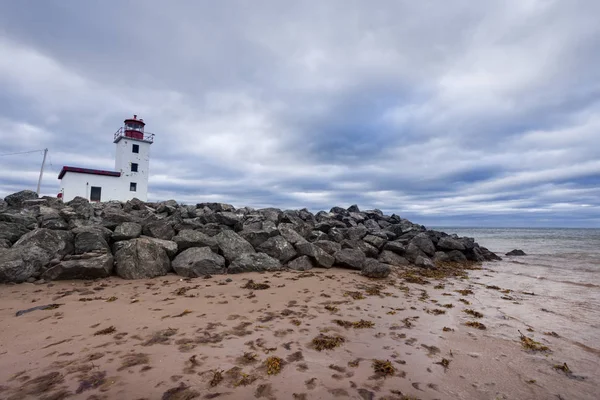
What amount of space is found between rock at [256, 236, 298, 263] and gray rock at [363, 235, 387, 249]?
4.53m

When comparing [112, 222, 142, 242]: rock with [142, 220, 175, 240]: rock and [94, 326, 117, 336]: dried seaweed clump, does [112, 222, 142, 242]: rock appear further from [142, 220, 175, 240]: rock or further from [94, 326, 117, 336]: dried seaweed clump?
[94, 326, 117, 336]: dried seaweed clump

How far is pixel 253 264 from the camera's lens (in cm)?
966

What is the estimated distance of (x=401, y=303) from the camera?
7.05m

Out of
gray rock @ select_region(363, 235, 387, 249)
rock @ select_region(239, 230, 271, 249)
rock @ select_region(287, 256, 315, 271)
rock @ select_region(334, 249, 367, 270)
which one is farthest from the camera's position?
gray rock @ select_region(363, 235, 387, 249)

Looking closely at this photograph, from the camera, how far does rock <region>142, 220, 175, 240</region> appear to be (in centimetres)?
1007

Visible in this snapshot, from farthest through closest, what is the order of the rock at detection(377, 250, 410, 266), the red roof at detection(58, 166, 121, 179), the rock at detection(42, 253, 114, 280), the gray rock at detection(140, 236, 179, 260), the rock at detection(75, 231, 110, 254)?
1. the red roof at detection(58, 166, 121, 179)
2. the rock at detection(377, 250, 410, 266)
3. the gray rock at detection(140, 236, 179, 260)
4. the rock at detection(75, 231, 110, 254)
5. the rock at detection(42, 253, 114, 280)

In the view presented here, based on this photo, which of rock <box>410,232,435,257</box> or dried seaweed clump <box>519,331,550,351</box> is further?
rock <box>410,232,435,257</box>

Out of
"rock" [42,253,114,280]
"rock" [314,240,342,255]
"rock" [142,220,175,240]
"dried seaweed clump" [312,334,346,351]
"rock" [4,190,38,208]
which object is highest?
"rock" [4,190,38,208]

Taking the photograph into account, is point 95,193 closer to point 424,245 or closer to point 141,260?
point 141,260

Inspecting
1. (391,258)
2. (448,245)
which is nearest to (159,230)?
(391,258)

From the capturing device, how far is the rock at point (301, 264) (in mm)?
10328

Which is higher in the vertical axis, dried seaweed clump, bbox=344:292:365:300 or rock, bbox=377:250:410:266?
rock, bbox=377:250:410:266

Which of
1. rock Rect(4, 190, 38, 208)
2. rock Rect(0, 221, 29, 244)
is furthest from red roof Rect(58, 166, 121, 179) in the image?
rock Rect(0, 221, 29, 244)

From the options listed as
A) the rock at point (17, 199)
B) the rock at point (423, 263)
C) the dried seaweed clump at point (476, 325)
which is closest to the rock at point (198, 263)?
the dried seaweed clump at point (476, 325)
